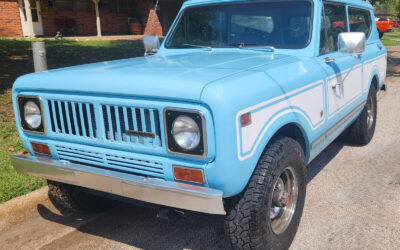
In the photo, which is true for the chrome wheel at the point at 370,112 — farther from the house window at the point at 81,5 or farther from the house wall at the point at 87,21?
the house window at the point at 81,5

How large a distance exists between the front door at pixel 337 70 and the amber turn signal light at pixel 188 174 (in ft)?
5.36

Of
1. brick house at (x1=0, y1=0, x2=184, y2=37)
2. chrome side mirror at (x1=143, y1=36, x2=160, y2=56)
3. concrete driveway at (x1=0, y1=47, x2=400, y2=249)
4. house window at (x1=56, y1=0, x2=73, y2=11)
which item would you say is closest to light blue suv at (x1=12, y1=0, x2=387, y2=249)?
concrete driveway at (x1=0, y1=47, x2=400, y2=249)

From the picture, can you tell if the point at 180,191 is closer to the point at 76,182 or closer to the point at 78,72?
the point at 76,182

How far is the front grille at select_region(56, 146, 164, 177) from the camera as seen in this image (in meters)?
2.53

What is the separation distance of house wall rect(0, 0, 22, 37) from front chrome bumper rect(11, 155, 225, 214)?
57.8 feet

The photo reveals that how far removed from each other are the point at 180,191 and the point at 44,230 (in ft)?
5.66

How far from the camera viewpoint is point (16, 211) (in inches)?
140

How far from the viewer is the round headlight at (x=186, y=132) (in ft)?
7.63

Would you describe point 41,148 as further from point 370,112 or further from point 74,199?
point 370,112

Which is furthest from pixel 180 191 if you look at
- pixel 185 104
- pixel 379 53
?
pixel 379 53

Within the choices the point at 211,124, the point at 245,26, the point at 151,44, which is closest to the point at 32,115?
the point at 211,124

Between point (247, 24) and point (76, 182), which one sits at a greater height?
point (247, 24)

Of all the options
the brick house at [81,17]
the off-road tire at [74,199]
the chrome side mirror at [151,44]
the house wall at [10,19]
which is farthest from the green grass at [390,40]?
the off-road tire at [74,199]

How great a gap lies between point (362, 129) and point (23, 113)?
3884 millimetres
